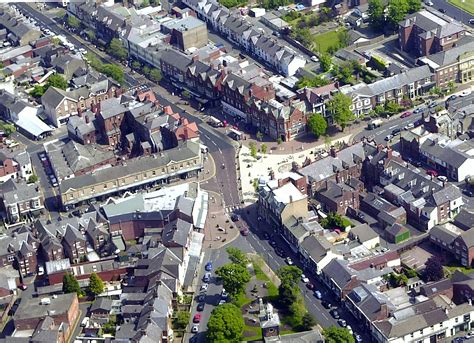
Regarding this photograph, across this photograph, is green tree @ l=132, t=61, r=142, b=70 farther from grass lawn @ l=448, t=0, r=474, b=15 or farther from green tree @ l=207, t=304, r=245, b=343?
green tree @ l=207, t=304, r=245, b=343

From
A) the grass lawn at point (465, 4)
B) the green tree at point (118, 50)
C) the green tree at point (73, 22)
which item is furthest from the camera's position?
the green tree at point (73, 22)

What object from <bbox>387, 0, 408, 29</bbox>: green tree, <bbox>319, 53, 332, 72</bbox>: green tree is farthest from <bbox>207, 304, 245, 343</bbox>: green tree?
<bbox>387, 0, 408, 29</bbox>: green tree

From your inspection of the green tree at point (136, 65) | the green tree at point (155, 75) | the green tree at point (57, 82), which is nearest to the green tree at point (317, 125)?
the green tree at point (155, 75)

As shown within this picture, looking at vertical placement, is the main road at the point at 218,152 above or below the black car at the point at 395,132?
below

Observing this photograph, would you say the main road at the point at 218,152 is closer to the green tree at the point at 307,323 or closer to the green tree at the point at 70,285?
the green tree at the point at 70,285

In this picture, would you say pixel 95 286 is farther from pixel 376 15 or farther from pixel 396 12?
pixel 396 12

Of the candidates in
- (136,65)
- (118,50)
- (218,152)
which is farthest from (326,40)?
(218,152)

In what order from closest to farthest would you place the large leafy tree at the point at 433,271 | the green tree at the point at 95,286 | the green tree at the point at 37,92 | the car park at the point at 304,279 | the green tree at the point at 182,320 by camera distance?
the green tree at the point at 182,320, the large leafy tree at the point at 433,271, the car park at the point at 304,279, the green tree at the point at 95,286, the green tree at the point at 37,92
